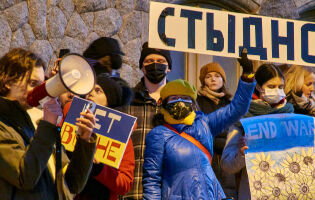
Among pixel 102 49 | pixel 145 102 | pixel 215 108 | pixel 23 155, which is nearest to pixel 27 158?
pixel 23 155

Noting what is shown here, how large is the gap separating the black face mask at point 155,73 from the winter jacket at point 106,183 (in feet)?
3.97

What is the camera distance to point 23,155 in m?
2.73

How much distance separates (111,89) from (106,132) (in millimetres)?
683

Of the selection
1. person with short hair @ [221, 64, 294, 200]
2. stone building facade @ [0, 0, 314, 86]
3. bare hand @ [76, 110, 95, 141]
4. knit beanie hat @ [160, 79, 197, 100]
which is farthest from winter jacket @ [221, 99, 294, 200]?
stone building facade @ [0, 0, 314, 86]

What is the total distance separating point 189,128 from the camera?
4.18 meters

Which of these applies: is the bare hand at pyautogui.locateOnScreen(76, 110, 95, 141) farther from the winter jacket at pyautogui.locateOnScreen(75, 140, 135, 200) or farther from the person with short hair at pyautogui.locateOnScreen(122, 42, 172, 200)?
the person with short hair at pyautogui.locateOnScreen(122, 42, 172, 200)

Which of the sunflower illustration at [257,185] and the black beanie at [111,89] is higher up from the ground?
the black beanie at [111,89]

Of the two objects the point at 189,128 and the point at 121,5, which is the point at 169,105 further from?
the point at 121,5

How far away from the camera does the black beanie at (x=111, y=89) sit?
4264mm

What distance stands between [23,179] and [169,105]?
1.72 m

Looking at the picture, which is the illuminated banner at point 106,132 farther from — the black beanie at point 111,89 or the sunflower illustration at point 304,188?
the sunflower illustration at point 304,188

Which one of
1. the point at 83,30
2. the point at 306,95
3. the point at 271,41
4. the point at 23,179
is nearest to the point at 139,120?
the point at 271,41

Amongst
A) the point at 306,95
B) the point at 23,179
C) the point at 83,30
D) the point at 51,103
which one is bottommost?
the point at 23,179

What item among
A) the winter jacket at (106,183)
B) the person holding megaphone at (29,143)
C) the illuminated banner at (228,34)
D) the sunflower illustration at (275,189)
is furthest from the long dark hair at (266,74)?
the person holding megaphone at (29,143)
